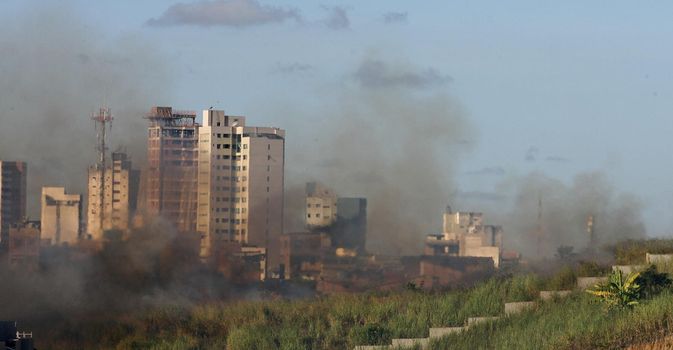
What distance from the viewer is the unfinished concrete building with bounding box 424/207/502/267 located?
7869 cm

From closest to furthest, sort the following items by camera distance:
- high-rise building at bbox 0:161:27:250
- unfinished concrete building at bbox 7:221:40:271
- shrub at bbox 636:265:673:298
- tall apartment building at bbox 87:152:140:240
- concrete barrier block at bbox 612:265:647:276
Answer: shrub at bbox 636:265:673:298 < concrete barrier block at bbox 612:265:647:276 < unfinished concrete building at bbox 7:221:40:271 < tall apartment building at bbox 87:152:140:240 < high-rise building at bbox 0:161:27:250

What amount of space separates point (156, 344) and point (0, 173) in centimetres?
2683

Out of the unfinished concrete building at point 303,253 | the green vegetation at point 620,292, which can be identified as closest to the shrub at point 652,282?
the green vegetation at point 620,292

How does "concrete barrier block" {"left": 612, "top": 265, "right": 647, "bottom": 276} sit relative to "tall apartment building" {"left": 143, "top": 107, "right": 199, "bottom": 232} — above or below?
below

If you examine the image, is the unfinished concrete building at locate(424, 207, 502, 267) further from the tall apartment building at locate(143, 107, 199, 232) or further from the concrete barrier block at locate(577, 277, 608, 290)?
the concrete barrier block at locate(577, 277, 608, 290)

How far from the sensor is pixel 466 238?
85688mm

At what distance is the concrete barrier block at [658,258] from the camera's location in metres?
45.3

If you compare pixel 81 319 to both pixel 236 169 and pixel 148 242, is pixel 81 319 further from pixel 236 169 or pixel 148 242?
pixel 236 169

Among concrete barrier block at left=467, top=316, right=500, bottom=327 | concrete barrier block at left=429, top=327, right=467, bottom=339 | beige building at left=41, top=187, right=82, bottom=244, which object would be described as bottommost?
concrete barrier block at left=429, top=327, right=467, bottom=339

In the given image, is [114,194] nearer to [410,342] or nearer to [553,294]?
[553,294]

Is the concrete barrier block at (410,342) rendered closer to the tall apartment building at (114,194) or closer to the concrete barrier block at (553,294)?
the concrete barrier block at (553,294)

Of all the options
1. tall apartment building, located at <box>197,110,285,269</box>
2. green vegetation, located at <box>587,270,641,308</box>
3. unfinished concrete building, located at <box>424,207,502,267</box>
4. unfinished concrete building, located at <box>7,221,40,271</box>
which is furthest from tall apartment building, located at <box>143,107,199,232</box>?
green vegetation, located at <box>587,270,641,308</box>

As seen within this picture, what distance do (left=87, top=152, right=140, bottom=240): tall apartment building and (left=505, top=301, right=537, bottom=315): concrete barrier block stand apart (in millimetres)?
21459

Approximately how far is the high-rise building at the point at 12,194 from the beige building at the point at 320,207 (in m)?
13.6
